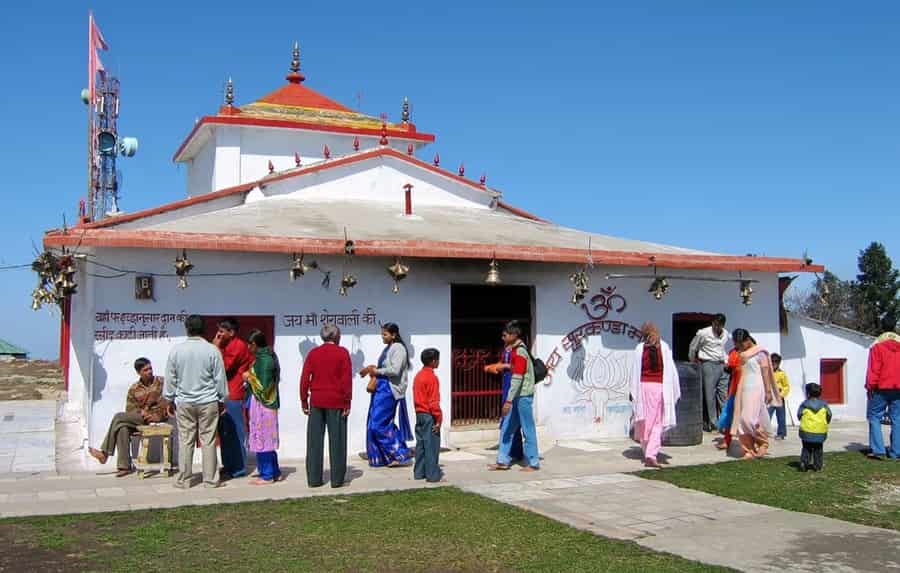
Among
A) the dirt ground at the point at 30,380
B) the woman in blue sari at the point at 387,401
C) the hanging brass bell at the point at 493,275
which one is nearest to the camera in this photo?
the woman in blue sari at the point at 387,401

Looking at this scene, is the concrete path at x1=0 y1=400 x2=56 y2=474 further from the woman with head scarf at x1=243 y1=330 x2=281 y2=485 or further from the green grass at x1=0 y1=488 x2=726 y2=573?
the green grass at x1=0 y1=488 x2=726 y2=573

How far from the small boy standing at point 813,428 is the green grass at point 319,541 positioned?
4.01 m

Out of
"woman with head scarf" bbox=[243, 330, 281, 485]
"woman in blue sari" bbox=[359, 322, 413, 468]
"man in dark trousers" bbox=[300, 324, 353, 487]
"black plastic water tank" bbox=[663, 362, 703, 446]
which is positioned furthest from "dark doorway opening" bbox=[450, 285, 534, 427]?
"woman with head scarf" bbox=[243, 330, 281, 485]

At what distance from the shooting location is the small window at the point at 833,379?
15.7m

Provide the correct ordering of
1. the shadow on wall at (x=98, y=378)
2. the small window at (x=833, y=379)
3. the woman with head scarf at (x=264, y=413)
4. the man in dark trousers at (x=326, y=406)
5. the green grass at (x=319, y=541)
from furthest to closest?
the small window at (x=833, y=379) → the shadow on wall at (x=98, y=378) → the woman with head scarf at (x=264, y=413) → the man in dark trousers at (x=326, y=406) → the green grass at (x=319, y=541)

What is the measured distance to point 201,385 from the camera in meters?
8.70

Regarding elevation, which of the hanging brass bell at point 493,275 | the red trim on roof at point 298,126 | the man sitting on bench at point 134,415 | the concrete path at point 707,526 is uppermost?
the red trim on roof at point 298,126

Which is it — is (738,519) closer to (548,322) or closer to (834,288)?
(548,322)

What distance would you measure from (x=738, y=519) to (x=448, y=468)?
145 inches

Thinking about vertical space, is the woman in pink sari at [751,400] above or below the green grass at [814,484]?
above

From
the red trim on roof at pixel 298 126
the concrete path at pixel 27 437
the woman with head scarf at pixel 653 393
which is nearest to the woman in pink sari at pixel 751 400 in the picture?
the woman with head scarf at pixel 653 393

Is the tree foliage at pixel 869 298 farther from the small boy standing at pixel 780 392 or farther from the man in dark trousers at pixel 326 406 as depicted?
the man in dark trousers at pixel 326 406

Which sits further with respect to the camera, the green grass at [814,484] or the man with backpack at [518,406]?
the man with backpack at [518,406]

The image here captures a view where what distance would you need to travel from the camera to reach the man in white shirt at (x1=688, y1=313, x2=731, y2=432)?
12406mm
